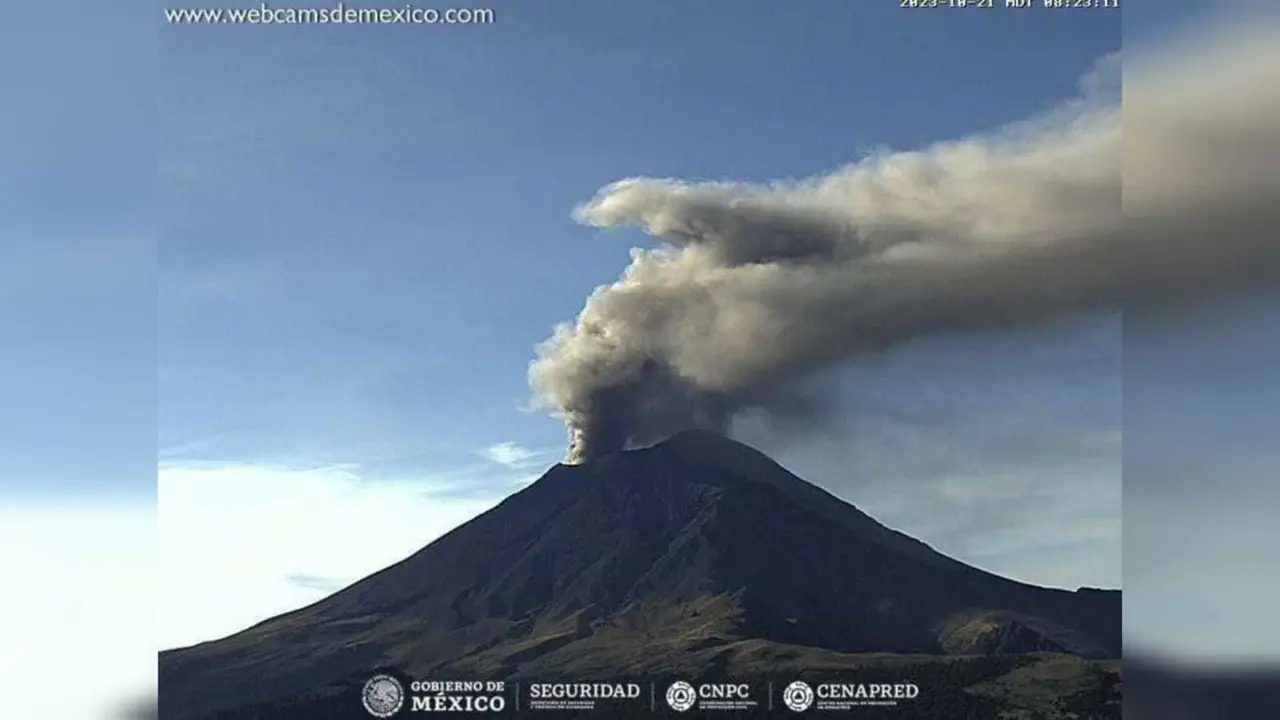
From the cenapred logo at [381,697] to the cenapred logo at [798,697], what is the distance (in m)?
0.92

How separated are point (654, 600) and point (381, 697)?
2.30 ft

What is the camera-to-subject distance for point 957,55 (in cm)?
332

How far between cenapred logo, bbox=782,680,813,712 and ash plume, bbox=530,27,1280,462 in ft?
2.15

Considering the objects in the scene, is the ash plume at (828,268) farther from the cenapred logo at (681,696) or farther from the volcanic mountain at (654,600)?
the cenapred logo at (681,696)

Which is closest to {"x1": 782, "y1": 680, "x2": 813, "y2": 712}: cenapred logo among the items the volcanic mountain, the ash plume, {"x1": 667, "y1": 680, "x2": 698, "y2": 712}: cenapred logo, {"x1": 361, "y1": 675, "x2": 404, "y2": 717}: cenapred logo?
the volcanic mountain

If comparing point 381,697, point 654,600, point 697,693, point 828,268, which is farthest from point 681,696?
point 828,268

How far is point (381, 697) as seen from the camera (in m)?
3.33

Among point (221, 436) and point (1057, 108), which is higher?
point (1057, 108)

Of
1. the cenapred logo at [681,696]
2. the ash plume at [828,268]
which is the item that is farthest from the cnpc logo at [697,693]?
the ash plume at [828,268]

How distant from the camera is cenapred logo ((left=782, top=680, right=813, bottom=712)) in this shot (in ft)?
10.7

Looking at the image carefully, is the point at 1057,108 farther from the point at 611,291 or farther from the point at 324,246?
the point at 324,246

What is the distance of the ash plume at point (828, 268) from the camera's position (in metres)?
3.31

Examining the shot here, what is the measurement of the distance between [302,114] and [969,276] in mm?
1662

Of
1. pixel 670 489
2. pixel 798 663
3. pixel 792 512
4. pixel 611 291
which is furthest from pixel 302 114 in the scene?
pixel 798 663
